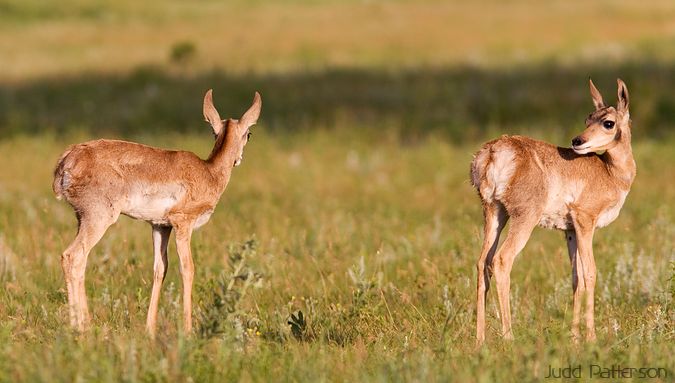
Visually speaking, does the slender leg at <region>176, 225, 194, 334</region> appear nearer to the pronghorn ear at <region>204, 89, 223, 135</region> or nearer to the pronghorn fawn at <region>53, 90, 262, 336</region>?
the pronghorn fawn at <region>53, 90, 262, 336</region>

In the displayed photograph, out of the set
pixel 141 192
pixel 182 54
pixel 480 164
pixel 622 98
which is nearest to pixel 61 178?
pixel 141 192

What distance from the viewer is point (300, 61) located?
30547mm

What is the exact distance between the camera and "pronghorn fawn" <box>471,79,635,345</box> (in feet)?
25.2

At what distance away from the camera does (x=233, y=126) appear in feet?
26.9

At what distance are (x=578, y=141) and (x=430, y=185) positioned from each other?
864cm

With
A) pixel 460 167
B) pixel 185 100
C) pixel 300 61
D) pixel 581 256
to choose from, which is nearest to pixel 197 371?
pixel 581 256

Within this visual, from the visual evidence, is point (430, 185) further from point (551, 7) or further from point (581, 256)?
point (551, 7)

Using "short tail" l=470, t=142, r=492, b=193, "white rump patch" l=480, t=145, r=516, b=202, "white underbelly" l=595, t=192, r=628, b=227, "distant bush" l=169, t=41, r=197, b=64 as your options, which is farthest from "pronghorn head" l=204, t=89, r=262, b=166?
"distant bush" l=169, t=41, r=197, b=64

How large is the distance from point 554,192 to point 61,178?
11.2 ft

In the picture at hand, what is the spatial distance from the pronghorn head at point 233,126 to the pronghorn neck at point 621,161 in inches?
104

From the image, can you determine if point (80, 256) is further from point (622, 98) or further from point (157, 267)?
point (622, 98)
